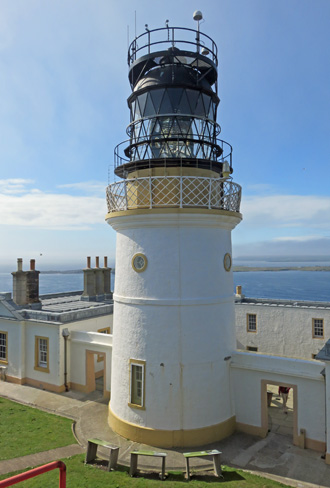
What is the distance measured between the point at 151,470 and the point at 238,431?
4.06m

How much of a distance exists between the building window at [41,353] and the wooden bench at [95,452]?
7791mm

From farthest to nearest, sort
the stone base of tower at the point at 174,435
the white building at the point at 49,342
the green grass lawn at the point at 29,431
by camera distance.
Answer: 1. the white building at the point at 49,342
2. the stone base of tower at the point at 174,435
3. the green grass lawn at the point at 29,431

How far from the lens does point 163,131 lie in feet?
39.1

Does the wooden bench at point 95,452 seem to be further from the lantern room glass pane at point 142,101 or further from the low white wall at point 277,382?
the lantern room glass pane at point 142,101

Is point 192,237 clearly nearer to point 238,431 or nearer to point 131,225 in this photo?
point 131,225

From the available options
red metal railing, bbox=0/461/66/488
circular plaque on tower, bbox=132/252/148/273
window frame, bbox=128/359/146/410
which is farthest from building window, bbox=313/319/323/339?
red metal railing, bbox=0/461/66/488

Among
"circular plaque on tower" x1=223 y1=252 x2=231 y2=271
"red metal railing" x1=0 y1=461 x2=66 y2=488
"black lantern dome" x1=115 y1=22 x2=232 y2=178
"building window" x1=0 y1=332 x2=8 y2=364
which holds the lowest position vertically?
"building window" x1=0 y1=332 x2=8 y2=364

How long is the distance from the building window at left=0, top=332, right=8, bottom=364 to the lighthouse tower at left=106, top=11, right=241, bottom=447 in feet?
29.1

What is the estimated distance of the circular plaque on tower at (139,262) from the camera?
11.8 metres

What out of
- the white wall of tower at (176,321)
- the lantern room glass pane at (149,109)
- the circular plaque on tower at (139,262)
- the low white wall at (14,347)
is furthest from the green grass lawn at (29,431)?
the lantern room glass pane at (149,109)

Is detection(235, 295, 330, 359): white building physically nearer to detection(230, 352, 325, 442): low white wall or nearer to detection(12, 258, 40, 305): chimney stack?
detection(230, 352, 325, 442): low white wall

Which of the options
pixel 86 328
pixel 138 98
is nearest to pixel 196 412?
pixel 86 328

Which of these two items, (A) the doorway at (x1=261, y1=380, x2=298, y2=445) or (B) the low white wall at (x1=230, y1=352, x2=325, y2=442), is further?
(A) the doorway at (x1=261, y1=380, x2=298, y2=445)

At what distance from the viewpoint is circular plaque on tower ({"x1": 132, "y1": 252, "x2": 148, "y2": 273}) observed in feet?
38.7
